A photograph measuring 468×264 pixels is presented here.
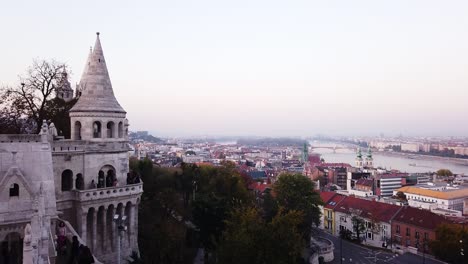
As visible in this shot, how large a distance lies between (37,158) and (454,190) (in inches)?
2438

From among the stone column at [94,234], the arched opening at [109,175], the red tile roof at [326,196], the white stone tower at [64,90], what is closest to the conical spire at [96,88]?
the arched opening at [109,175]

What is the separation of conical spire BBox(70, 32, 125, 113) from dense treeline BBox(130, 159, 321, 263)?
26.0 feet

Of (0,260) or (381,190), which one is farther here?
(381,190)

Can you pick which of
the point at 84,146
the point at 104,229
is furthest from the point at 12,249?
the point at 84,146

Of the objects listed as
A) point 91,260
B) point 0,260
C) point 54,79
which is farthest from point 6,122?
point 91,260

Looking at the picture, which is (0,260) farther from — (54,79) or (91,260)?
(54,79)

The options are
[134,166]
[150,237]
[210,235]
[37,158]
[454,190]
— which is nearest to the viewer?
[37,158]

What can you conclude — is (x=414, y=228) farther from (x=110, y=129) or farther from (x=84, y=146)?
(x=84, y=146)

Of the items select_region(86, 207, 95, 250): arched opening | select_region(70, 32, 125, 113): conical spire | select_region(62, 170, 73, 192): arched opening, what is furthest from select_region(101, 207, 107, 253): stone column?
select_region(70, 32, 125, 113): conical spire

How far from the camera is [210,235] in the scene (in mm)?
32812

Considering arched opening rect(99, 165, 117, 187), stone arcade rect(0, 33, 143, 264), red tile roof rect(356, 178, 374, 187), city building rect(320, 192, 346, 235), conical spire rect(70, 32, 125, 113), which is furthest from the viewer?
red tile roof rect(356, 178, 374, 187)

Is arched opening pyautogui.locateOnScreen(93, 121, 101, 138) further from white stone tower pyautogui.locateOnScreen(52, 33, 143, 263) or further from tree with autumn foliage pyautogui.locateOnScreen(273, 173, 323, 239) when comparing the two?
tree with autumn foliage pyautogui.locateOnScreen(273, 173, 323, 239)

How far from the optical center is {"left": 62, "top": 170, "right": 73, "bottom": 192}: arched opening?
79.2 feet

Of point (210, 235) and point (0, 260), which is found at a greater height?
point (0, 260)
